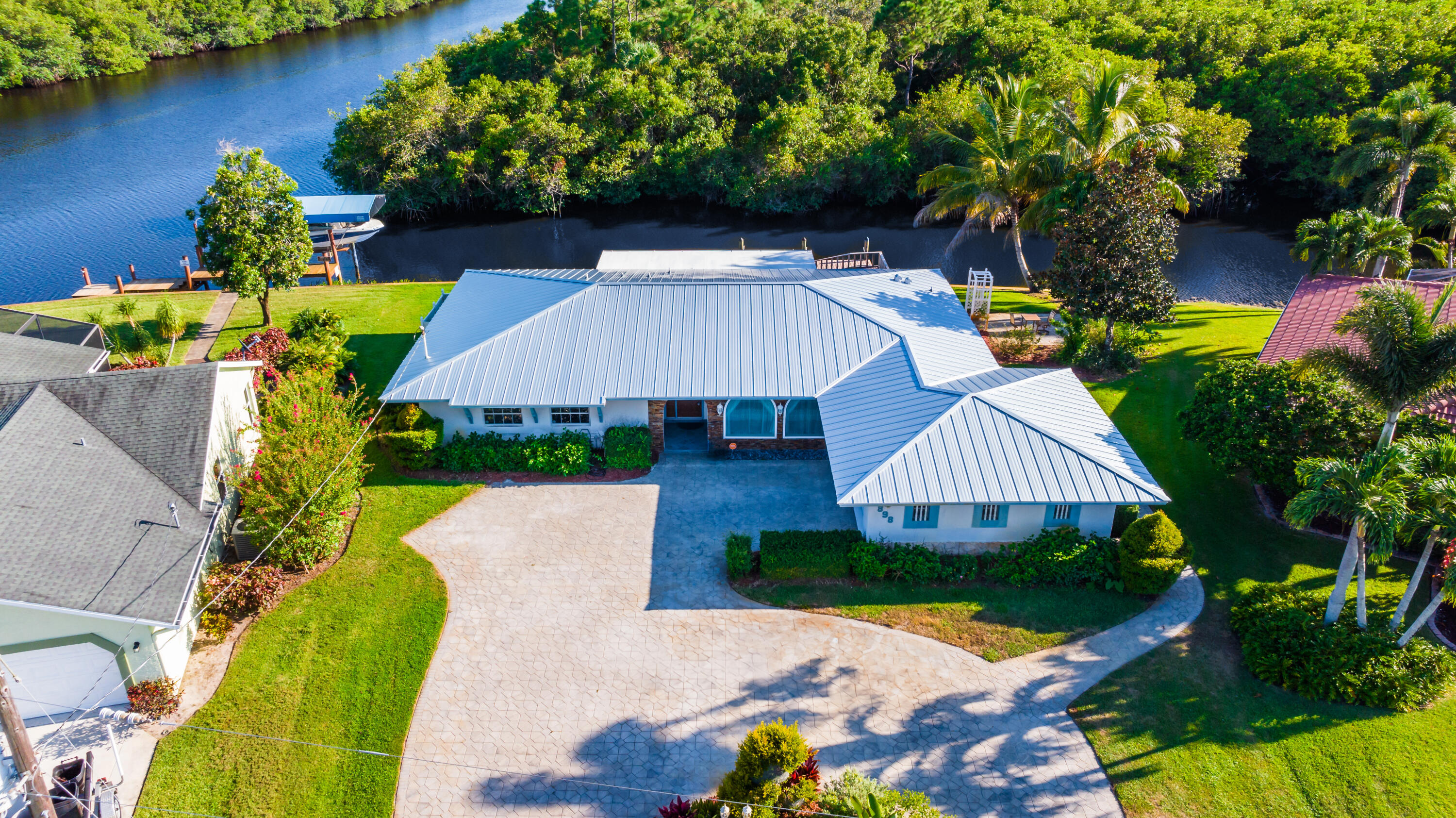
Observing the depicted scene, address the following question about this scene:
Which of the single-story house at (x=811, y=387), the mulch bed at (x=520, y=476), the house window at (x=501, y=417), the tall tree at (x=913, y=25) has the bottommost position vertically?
the mulch bed at (x=520, y=476)

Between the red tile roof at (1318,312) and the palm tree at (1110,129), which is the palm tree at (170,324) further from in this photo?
the red tile roof at (1318,312)

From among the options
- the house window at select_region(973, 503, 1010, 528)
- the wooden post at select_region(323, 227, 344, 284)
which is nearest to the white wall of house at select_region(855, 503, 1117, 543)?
the house window at select_region(973, 503, 1010, 528)

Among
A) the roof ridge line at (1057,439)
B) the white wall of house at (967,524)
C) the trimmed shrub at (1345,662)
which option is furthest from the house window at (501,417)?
the trimmed shrub at (1345,662)

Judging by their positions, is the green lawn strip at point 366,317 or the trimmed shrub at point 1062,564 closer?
the trimmed shrub at point 1062,564

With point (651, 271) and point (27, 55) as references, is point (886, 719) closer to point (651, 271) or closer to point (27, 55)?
point (651, 271)

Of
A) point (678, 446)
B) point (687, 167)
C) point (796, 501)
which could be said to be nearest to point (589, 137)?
point (687, 167)

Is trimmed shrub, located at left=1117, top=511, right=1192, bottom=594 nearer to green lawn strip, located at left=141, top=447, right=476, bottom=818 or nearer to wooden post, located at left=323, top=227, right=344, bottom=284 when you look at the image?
green lawn strip, located at left=141, top=447, right=476, bottom=818
